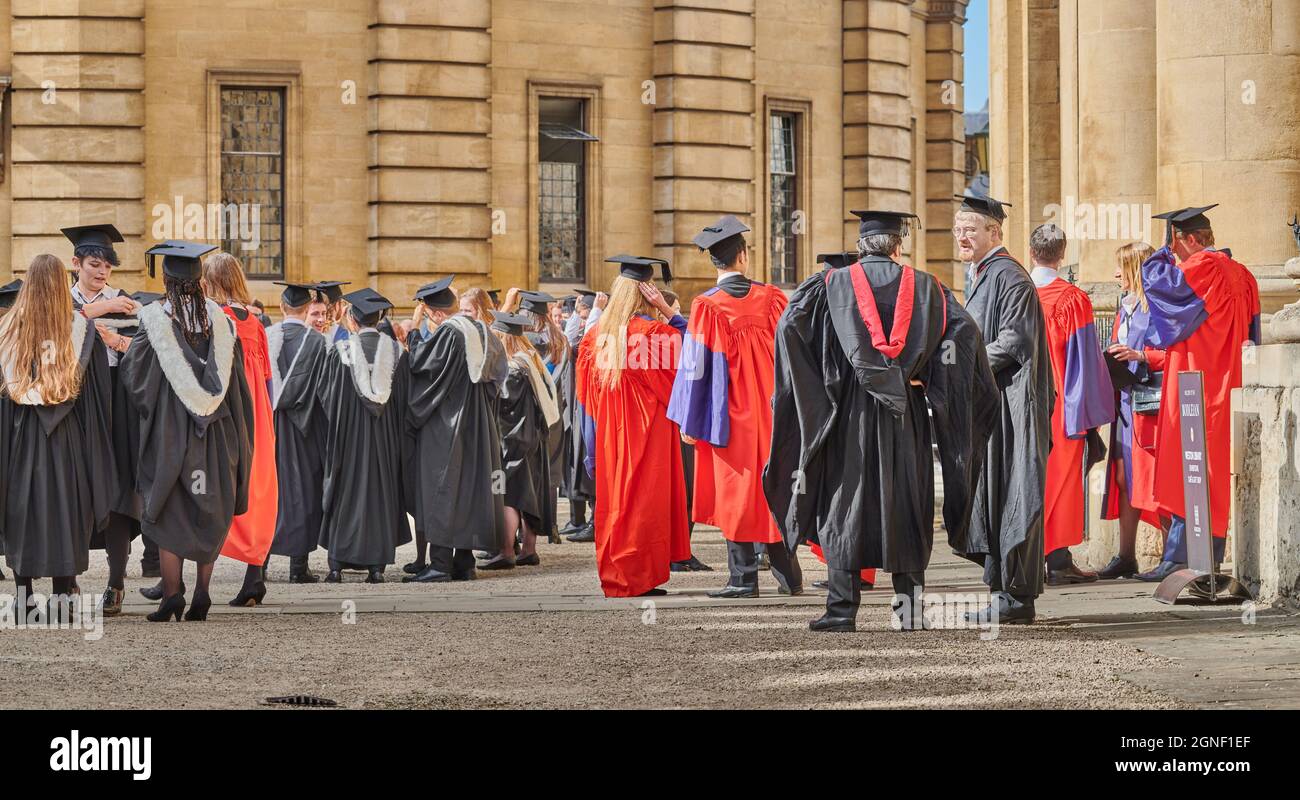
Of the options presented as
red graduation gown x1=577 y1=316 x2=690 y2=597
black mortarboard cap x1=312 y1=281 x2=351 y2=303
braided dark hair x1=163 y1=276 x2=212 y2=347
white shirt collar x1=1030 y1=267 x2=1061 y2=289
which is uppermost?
black mortarboard cap x1=312 y1=281 x2=351 y2=303

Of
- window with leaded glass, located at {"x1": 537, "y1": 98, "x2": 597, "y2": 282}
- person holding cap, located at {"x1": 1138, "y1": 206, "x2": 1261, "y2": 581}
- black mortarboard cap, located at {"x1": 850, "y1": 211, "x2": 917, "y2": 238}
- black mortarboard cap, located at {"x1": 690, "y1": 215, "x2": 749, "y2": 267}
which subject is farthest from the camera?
window with leaded glass, located at {"x1": 537, "y1": 98, "x2": 597, "y2": 282}

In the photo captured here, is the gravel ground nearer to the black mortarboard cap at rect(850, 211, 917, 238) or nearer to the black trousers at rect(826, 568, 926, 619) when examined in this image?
the black trousers at rect(826, 568, 926, 619)

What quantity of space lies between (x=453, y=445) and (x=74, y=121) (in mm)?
14716

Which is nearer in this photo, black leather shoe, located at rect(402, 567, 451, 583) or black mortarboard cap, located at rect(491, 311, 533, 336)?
black leather shoe, located at rect(402, 567, 451, 583)

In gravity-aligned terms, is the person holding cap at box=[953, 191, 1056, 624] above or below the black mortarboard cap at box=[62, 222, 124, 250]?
below

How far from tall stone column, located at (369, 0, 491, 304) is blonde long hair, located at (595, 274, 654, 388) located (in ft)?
50.1

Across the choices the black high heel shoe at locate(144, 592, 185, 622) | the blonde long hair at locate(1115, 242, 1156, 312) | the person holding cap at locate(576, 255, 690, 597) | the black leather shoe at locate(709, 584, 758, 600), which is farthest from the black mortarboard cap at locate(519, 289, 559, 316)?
the black high heel shoe at locate(144, 592, 185, 622)

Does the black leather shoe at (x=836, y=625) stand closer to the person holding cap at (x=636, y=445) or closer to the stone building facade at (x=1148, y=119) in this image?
the person holding cap at (x=636, y=445)

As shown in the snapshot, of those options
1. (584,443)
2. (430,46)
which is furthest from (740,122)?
(584,443)

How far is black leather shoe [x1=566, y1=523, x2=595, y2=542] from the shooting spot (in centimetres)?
1850

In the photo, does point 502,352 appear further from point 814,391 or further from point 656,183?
point 656,183

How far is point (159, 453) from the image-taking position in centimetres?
1141

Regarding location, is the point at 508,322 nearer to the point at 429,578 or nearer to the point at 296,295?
the point at 296,295

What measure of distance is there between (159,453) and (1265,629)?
5949 mm
